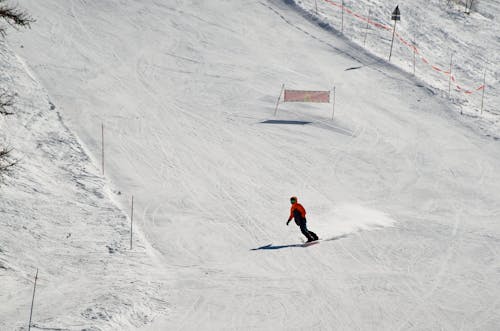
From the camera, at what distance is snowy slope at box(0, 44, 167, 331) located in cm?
1352

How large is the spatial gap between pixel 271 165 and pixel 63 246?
875 centimetres

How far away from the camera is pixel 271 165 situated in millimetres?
23203

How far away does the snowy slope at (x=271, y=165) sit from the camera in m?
15.1

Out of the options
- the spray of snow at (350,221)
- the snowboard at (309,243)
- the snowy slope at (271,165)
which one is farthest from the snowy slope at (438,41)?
the snowboard at (309,243)

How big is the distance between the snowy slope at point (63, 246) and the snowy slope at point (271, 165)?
0.68 meters

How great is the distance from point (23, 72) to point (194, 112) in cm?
671

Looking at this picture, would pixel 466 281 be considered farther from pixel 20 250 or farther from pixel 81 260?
pixel 20 250

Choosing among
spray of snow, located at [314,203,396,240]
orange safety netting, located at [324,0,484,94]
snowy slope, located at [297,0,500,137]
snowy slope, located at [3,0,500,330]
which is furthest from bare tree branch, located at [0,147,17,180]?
orange safety netting, located at [324,0,484,94]

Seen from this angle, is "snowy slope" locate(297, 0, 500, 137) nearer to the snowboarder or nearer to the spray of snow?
the spray of snow

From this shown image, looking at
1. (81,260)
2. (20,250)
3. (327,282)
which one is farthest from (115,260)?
(327,282)

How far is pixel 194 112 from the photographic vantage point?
26484 millimetres

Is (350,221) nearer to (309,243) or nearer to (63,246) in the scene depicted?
(309,243)

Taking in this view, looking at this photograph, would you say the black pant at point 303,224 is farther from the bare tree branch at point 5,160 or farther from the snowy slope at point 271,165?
the bare tree branch at point 5,160

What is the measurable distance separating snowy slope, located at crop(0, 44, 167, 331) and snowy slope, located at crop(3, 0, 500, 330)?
677mm
